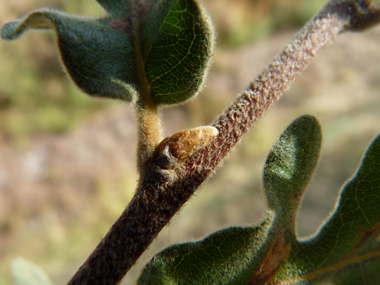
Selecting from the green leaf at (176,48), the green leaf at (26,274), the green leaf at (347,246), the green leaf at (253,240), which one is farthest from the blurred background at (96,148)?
the green leaf at (176,48)

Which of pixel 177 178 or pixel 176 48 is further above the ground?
pixel 176 48

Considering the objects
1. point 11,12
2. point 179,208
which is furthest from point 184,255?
point 11,12

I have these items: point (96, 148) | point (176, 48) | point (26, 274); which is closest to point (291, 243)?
point (176, 48)

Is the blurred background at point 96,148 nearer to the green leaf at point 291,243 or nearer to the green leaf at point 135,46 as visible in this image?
the green leaf at point 291,243

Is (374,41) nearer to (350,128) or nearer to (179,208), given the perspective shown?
(350,128)

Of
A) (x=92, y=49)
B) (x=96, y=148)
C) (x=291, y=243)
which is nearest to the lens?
(x=92, y=49)

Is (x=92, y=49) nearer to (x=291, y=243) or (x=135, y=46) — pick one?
(x=135, y=46)
